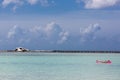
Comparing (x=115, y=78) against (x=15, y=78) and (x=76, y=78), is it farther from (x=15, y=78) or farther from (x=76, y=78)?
(x=15, y=78)

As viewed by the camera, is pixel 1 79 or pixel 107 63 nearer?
pixel 1 79

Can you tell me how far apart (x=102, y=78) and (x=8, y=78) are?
815cm

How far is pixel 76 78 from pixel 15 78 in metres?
5.30

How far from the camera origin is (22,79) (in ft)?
104

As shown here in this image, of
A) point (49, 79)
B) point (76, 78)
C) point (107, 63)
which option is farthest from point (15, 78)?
point (107, 63)

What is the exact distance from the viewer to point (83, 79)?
3195 cm

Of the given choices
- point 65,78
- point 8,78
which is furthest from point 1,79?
point 65,78

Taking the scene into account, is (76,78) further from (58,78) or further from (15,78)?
(15,78)

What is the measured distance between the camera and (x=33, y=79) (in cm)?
3173

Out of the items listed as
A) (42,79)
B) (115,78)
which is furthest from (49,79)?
(115,78)

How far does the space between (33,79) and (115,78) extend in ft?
23.6

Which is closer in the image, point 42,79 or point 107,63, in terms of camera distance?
point 42,79

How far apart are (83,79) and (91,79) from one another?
2.39 ft

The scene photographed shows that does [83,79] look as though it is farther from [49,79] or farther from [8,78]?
[8,78]
